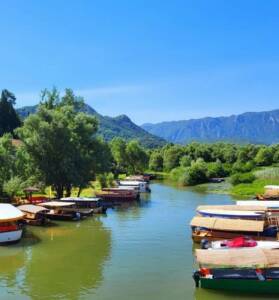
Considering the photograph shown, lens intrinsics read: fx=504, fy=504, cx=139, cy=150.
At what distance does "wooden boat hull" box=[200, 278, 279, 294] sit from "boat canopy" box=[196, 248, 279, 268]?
2.99 feet

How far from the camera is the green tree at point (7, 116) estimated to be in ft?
399

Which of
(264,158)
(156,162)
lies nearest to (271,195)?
(264,158)

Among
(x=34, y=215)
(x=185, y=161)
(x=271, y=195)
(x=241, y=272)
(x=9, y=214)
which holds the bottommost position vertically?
(x=241, y=272)

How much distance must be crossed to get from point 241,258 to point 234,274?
1.12 m

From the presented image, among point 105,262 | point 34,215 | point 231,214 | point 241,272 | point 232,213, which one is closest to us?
point 241,272

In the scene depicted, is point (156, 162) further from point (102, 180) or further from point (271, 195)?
point (271, 195)

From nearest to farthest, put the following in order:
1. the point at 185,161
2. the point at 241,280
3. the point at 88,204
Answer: the point at 241,280 → the point at 88,204 → the point at 185,161

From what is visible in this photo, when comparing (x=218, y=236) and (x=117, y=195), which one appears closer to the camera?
(x=218, y=236)

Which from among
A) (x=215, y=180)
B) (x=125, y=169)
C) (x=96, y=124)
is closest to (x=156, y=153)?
(x=125, y=169)

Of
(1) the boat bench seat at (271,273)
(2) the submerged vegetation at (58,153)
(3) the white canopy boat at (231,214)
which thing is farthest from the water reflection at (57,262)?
(2) the submerged vegetation at (58,153)

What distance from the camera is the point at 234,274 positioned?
2933cm

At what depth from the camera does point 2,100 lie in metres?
126

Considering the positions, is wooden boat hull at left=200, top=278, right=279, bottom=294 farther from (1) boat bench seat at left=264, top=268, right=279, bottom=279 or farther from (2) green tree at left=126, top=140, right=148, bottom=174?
(2) green tree at left=126, top=140, right=148, bottom=174

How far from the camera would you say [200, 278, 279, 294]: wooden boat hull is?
28.8m
